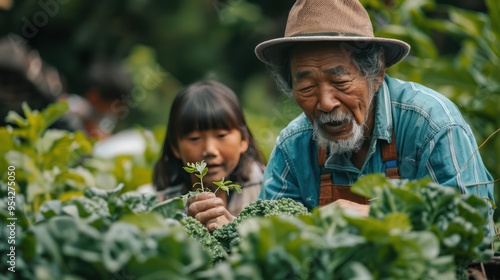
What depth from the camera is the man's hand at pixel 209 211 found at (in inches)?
123

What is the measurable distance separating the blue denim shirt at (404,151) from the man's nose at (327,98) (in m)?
0.24

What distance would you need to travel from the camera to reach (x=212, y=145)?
456 centimetres

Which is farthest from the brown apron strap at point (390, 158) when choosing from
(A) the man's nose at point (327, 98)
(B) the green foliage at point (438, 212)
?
(B) the green foliage at point (438, 212)

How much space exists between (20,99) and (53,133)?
9.25ft

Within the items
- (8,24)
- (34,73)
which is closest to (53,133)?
(34,73)

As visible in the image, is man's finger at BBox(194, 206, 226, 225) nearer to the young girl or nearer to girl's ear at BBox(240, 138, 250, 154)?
the young girl

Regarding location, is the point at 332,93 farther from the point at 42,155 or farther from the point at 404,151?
the point at 42,155

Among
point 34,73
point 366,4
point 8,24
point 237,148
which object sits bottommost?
point 237,148

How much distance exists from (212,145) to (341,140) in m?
1.21

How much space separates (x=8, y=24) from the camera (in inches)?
416

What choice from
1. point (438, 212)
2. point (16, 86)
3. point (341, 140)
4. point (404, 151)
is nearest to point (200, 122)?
point (341, 140)

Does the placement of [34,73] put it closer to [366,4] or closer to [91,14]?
[91,14]

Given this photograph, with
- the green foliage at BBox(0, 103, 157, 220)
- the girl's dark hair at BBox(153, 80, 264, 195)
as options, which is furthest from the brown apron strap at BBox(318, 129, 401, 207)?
the green foliage at BBox(0, 103, 157, 220)

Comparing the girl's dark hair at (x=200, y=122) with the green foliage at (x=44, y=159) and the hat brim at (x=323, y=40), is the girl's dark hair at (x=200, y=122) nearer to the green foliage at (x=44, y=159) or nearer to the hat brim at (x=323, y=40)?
the green foliage at (x=44, y=159)
